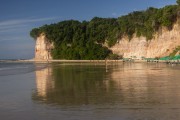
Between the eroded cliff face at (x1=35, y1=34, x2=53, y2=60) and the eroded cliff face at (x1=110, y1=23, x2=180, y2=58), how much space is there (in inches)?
1168

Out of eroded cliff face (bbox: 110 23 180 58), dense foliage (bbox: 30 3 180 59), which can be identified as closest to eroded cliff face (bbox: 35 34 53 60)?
dense foliage (bbox: 30 3 180 59)

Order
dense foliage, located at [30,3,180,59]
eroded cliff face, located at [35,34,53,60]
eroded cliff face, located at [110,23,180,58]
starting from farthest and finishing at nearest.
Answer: eroded cliff face, located at [35,34,53,60], dense foliage, located at [30,3,180,59], eroded cliff face, located at [110,23,180,58]

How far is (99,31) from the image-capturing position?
105 m

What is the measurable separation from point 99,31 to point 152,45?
27528 millimetres

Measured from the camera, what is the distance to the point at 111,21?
350ft

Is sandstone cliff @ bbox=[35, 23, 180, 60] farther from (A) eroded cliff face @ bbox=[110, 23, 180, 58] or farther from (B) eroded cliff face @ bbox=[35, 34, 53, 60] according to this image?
(B) eroded cliff face @ bbox=[35, 34, 53, 60]

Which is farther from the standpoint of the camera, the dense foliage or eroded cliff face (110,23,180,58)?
the dense foliage

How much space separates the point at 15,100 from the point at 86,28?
315ft

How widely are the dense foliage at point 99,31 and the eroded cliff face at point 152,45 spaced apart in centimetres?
140

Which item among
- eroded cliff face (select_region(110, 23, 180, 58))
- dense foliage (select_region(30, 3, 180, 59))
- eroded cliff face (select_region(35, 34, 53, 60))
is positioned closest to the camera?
eroded cliff face (select_region(110, 23, 180, 58))

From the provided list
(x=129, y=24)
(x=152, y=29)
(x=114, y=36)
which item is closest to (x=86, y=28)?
(x=114, y=36)

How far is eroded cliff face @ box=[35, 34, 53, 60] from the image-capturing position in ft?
396

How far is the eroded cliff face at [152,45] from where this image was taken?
73.1 meters

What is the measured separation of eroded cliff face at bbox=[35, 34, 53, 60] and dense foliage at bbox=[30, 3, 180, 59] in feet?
6.88
